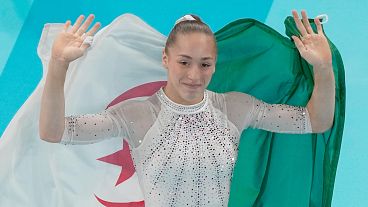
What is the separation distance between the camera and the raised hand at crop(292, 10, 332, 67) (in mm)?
2016

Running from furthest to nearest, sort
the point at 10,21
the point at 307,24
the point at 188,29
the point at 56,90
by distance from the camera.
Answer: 1. the point at 10,21
2. the point at 307,24
3. the point at 188,29
4. the point at 56,90

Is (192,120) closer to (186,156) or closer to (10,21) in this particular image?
(186,156)

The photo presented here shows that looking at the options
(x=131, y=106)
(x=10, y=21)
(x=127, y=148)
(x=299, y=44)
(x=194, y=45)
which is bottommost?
(x=127, y=148)

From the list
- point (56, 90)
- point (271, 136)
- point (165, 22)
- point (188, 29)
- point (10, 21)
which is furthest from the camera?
point (10, 21)

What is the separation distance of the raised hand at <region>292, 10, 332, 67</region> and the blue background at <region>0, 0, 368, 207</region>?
69.4 inches

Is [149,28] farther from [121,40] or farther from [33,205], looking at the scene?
[33,205]

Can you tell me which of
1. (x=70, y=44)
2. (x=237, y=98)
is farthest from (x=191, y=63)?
(x=70, y=44)

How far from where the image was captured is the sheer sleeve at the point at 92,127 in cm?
192

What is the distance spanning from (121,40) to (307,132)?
0.73m

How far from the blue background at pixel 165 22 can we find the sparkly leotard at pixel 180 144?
5.99 feet

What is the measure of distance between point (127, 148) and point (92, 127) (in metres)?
0.45

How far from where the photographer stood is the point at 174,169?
2016mm

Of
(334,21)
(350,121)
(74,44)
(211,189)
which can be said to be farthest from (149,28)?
(334,21)

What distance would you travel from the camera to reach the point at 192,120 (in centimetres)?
206
